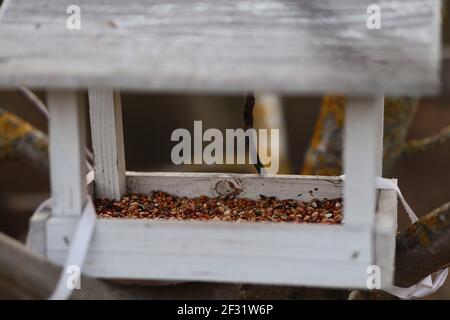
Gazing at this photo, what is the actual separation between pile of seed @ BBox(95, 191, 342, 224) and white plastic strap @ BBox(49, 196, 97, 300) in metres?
0.15

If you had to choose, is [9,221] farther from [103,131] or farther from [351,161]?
[351,161]

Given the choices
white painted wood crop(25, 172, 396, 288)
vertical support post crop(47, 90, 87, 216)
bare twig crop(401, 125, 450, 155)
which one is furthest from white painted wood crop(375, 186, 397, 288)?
bare twig crop(401, 125, 450, 155)

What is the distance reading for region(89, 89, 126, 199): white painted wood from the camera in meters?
1.32

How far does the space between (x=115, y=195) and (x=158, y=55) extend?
437mm

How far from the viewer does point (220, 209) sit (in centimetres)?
131

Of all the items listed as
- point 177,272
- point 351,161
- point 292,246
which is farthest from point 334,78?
point 177,272

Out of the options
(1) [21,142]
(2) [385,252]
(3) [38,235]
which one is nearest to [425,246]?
(2) [385,252]

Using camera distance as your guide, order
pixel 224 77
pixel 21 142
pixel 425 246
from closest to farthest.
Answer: pixel 224 77 < pixel 425 246 < pixel 21 142

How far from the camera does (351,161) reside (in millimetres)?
1022

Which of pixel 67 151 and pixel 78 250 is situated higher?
pixel 67 151

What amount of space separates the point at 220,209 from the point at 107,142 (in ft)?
0.76

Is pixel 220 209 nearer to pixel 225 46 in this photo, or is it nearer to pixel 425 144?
pixel 225 46

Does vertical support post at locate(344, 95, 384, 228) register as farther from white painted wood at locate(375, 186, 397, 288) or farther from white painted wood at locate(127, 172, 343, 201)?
white painted wood at locate(127, 172, 343, 201)

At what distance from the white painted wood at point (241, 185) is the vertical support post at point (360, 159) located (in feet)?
1.03
